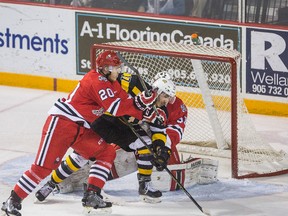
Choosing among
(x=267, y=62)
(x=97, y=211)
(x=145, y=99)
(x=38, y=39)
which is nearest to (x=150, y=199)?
(x=97, y=211)

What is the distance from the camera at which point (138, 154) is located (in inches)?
279

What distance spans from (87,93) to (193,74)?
7.52 feet

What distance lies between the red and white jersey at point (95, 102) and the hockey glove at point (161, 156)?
0.32 meters

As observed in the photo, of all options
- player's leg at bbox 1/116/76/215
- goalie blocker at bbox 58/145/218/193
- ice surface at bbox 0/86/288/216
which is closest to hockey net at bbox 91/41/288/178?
ice surface at bbox 0/86/288/216

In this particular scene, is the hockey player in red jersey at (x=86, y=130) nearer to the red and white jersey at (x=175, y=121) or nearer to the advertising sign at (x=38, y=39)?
the red and white jersey at (x=175, y=121)

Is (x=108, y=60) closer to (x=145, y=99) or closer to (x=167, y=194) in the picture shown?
(x=145, y=99)

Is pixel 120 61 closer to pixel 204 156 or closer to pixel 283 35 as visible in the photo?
pixel 204 156

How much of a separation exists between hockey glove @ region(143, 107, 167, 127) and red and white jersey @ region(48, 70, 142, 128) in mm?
300

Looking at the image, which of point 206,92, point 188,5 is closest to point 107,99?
point 206,92

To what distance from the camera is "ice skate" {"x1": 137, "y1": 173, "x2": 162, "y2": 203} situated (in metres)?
7.09

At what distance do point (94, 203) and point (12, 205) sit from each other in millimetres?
495

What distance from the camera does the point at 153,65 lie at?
876 centimetres

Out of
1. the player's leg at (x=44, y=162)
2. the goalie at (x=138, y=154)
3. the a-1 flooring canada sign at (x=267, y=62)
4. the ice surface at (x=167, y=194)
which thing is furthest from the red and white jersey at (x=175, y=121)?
the a-1 flooring canada sign at (x=267, y=62)

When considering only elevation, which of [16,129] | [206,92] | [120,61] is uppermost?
[120,61]
